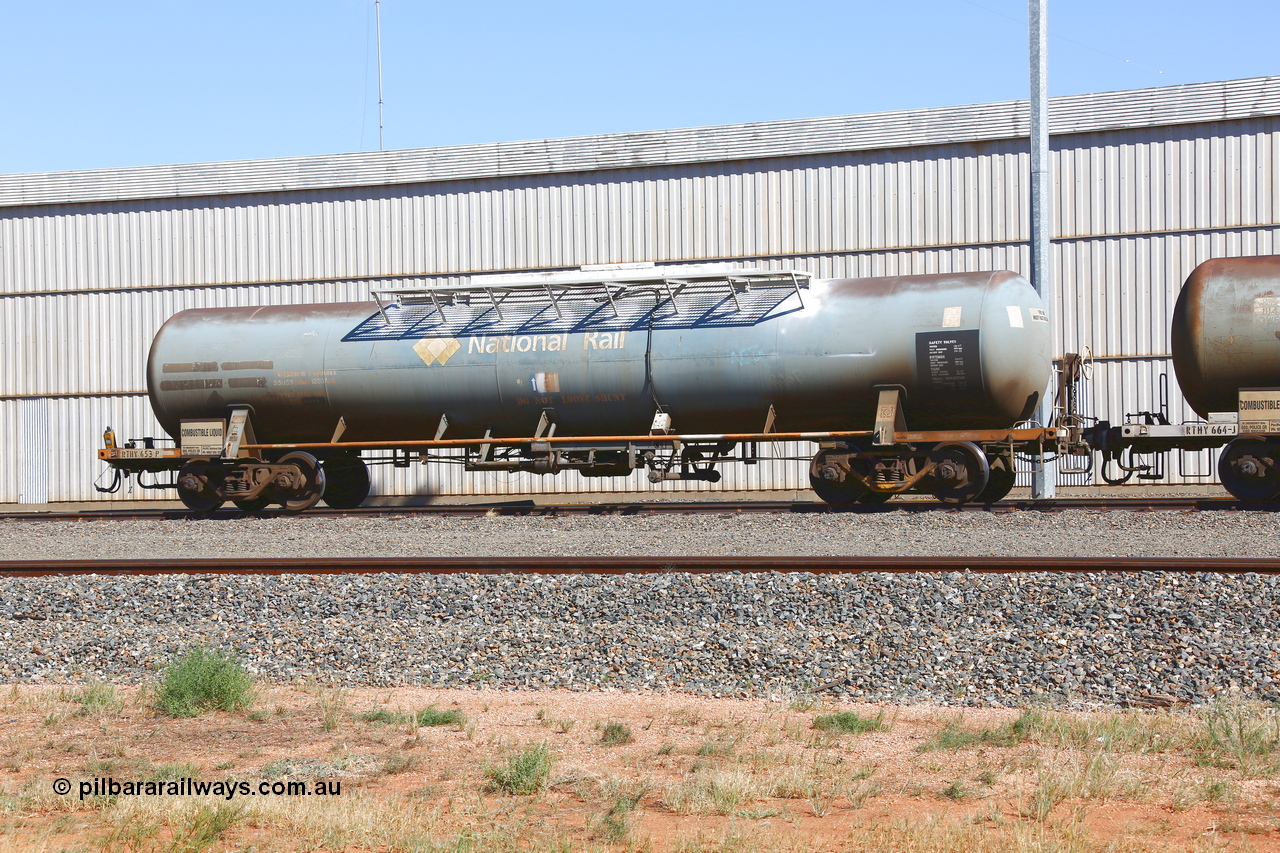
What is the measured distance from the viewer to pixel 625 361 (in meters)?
17.2

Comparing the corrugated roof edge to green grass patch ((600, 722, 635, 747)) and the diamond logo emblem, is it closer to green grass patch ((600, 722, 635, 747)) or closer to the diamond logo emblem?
the diamond logo emblem

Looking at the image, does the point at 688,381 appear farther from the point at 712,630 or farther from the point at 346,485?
the point at 712,630

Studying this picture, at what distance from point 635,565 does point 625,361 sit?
707 centimetres

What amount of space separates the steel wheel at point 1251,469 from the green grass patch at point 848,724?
1139cm

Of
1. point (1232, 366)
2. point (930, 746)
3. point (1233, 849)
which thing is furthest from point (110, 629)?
point (1232, 366)

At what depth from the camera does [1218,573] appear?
9.14m

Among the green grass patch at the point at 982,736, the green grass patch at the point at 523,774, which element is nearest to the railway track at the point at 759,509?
the green grass patch at the point at 982,736

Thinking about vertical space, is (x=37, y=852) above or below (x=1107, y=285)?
below

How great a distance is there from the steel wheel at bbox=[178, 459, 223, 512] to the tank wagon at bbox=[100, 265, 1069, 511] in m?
0.03

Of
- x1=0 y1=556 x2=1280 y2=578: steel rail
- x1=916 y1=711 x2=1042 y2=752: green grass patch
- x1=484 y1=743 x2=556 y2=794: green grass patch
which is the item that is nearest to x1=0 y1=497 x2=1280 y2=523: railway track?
x1=0 y1=556 x2=1280 y2=578: steel rail

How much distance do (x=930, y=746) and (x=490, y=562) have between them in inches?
227

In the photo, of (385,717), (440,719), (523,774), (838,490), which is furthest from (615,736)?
(838,490)

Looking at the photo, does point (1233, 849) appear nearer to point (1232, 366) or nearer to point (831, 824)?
point (831, 824)

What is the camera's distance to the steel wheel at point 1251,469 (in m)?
15.4
